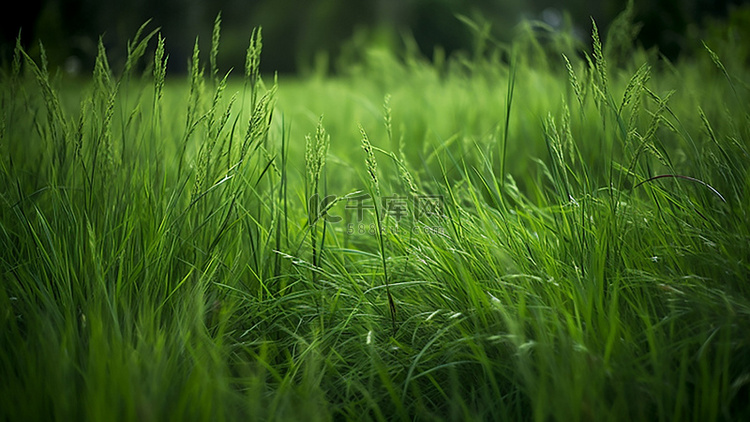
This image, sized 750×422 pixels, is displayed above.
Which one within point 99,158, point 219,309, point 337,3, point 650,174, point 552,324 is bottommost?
point 219,309

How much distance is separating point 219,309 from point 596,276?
2.56 ft

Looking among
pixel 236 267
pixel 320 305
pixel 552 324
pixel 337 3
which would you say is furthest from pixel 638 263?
pixel 337 3

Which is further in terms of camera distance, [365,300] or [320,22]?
[320,22]

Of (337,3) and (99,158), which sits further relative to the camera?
(337,3)

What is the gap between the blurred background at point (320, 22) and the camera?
Answer: 5215 mm

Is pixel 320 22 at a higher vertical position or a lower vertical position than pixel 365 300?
higher

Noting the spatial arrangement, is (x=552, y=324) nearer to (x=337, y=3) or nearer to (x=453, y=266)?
(x=453, y=266)

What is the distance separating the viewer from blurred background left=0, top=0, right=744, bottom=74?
17.1ft

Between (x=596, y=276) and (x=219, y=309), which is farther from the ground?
(x=596, y=276)

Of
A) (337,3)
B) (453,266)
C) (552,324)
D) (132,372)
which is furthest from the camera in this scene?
(337,3)

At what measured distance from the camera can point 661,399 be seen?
767 millimetres

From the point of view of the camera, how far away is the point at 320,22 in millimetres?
18062

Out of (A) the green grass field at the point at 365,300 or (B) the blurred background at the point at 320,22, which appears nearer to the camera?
(A) the green grass field at the point at 365,300

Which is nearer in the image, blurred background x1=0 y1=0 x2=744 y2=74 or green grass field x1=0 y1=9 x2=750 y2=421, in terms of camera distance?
green grass field x1=0 y1=9 x2=750 y2=421
